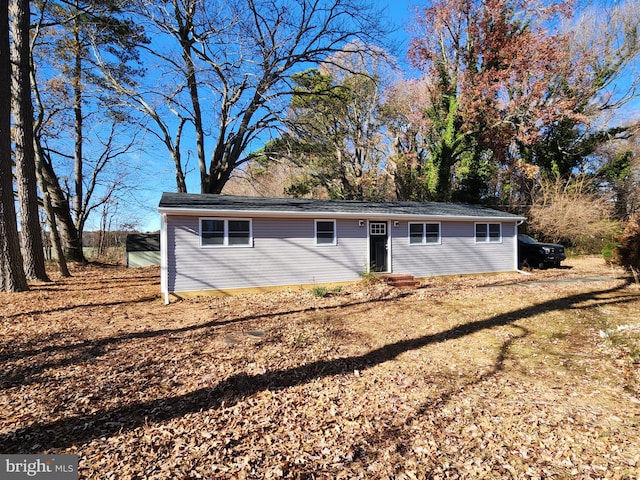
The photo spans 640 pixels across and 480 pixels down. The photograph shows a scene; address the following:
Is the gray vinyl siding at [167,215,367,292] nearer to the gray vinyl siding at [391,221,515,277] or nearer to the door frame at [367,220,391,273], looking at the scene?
the door frame at [367,220,391,273]

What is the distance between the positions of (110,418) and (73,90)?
1704 centimetres

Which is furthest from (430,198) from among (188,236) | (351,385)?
(351,385)

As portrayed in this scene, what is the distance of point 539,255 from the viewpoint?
51.0 feet

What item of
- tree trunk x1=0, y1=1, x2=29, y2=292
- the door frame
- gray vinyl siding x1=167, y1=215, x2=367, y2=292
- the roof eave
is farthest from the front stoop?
tree trunk x1=0, y1=1, x2=29, y2=292

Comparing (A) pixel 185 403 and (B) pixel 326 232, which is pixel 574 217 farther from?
(A) pixel 185 403

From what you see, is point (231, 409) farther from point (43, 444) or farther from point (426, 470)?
point (426, 470)

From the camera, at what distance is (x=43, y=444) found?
9.41 feet

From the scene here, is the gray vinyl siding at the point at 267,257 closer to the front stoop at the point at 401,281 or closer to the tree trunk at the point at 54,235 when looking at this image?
the front stoop at the point at 401,281

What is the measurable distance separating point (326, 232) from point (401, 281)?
308 centimetres

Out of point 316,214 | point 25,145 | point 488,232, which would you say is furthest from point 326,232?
point 25,145

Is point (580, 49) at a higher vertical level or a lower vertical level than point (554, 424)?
higher

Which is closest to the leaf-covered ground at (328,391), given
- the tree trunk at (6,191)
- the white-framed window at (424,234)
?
the tree trunk at (6,191)

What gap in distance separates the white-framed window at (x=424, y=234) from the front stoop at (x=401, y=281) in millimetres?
1697

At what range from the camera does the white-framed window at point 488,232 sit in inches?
553
